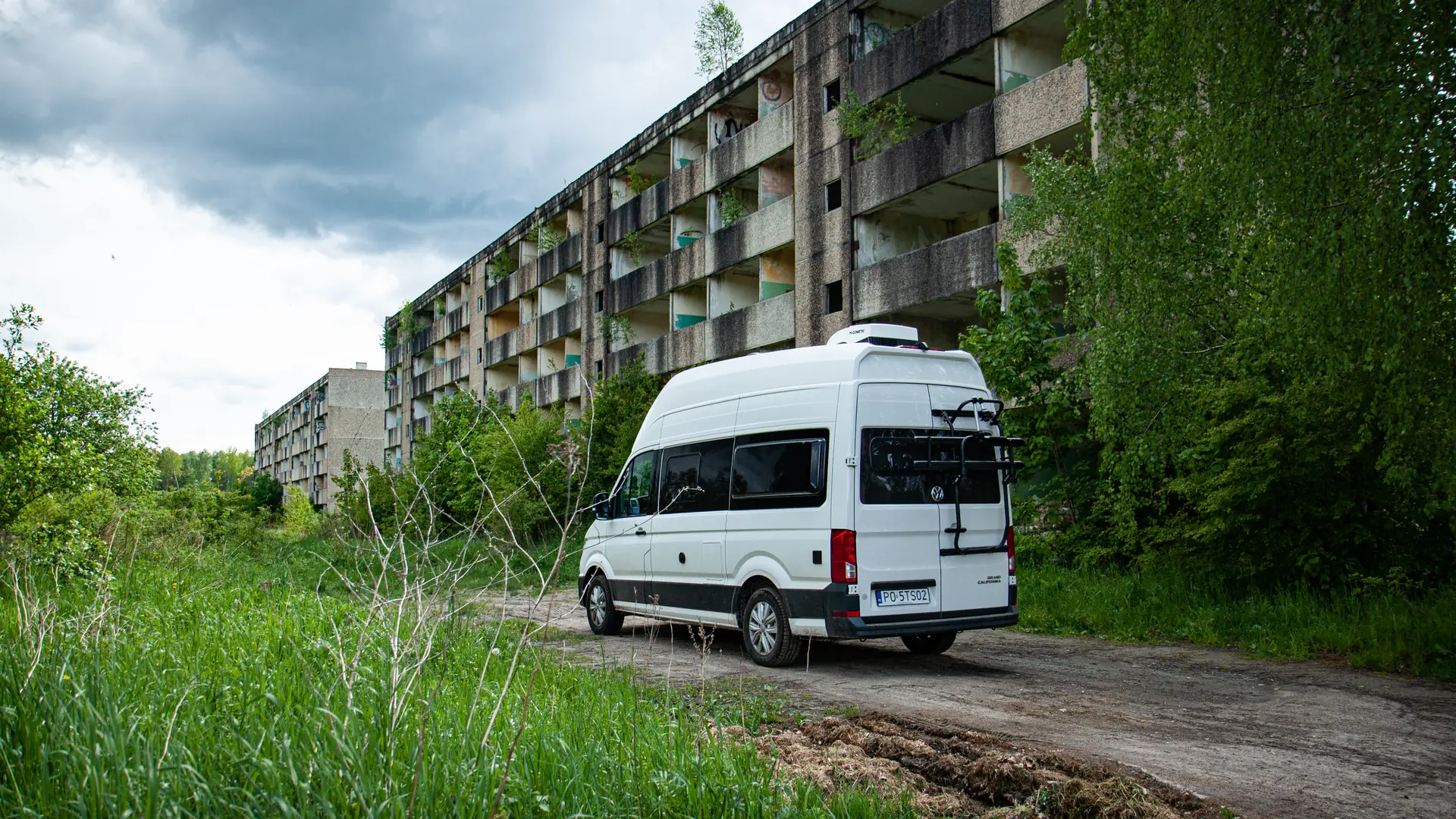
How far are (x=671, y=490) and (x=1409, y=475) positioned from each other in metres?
6.58

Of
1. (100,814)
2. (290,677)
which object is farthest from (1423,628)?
(100,814)

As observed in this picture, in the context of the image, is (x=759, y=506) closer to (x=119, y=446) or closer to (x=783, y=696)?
(x=783, y=696)

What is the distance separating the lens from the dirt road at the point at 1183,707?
4953 mm

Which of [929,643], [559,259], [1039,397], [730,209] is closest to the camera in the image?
[929,643]

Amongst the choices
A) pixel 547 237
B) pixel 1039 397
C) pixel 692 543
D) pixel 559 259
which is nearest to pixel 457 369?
pixel 547 237

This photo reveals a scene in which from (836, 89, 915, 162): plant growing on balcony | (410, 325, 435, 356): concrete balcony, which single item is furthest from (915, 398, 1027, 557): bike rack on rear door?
(410, 325, 435, 356): concrete balcony

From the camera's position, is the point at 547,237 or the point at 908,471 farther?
the point at 547,237

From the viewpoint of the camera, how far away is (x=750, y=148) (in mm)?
30078

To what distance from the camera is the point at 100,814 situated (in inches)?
116

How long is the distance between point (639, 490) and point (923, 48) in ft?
50.8

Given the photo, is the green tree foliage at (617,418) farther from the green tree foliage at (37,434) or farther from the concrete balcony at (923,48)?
the green tree foliage at (37,434)

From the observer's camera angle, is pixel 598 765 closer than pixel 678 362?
Yes

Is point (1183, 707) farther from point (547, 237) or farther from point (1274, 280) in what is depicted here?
point (547, 237)

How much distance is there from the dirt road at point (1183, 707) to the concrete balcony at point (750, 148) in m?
20.3
